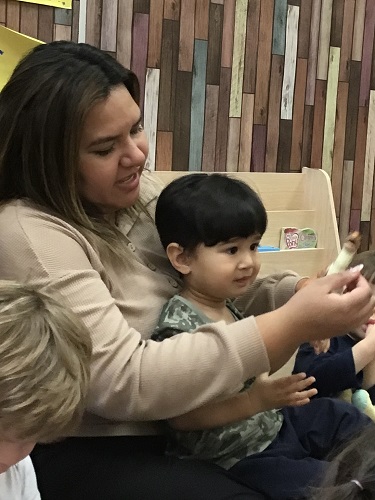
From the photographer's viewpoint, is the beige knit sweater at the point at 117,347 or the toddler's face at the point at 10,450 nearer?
the toddler's face at the point at 10,450

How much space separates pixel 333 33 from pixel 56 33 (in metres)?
0.98

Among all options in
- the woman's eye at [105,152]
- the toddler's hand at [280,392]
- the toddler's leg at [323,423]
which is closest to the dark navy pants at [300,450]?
the toddler's leg at [323,423]

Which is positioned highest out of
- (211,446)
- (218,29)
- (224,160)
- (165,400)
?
(218,29)

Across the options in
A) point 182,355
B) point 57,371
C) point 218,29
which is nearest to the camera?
point 57,371

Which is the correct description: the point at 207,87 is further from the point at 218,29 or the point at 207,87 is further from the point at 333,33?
the point at 333,33

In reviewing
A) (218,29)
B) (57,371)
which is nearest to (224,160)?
(218,29)

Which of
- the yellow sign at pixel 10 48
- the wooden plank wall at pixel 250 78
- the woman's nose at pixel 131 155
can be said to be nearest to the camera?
the woman's nose at pixel 131 155

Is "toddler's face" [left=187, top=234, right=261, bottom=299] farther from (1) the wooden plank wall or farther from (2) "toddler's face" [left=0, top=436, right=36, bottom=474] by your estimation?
(1) the wooden plank wall

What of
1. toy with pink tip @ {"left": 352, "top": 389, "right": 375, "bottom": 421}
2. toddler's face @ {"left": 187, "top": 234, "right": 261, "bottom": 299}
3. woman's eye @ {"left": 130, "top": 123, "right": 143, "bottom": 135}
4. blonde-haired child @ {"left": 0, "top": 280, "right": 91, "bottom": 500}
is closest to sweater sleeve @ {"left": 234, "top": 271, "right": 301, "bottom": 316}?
toddler's face @ {"left": 187, "top": 234, "right": 261, "bottom": 299}

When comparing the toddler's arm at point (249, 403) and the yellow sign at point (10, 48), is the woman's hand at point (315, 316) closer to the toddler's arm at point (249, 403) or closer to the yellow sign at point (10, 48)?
the toddler's arm at point (249, 403)

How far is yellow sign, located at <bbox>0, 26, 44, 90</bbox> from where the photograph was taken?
1.67m

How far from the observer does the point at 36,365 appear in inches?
30.5

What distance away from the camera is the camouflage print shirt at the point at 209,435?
1.14 meters

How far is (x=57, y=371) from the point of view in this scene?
792 mm
